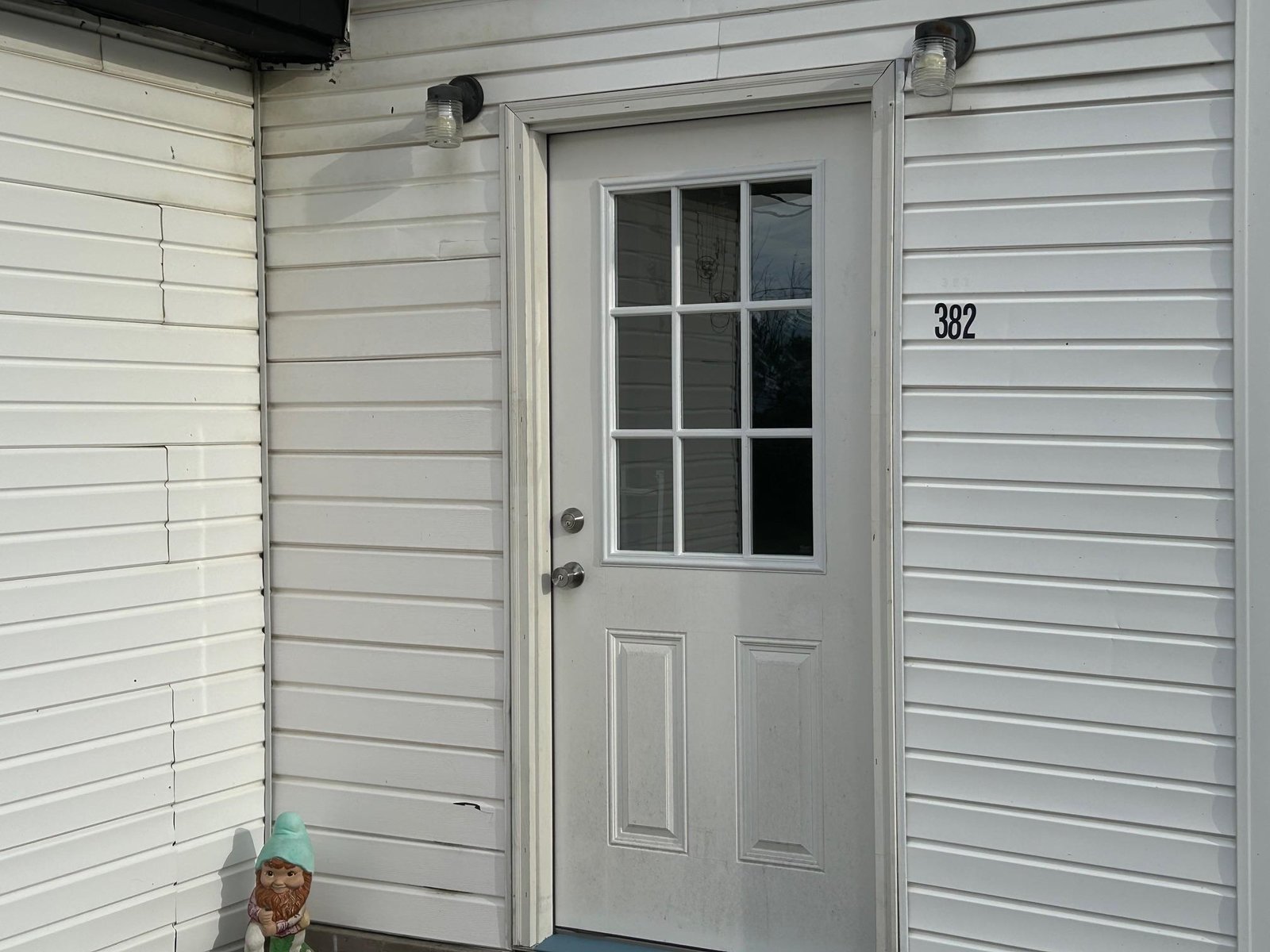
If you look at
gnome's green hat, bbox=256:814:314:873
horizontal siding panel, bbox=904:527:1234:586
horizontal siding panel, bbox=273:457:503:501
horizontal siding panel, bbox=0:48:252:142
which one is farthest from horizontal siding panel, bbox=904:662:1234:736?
horizontal siding panel, bbox=0:48:252:142

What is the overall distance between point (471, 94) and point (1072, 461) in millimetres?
1776

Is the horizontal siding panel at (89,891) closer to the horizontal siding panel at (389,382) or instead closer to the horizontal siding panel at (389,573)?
the horizontal siding panel at (389,573)

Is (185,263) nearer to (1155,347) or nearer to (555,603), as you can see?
(555,603)

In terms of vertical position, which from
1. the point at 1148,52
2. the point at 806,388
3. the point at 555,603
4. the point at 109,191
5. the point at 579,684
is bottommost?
the point at 579,684

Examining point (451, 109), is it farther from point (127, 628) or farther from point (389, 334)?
point (127, 628)

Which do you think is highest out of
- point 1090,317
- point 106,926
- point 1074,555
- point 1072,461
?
point 1090,317

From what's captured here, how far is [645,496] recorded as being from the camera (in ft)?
10.5

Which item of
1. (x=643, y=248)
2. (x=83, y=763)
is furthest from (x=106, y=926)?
(x=643, y=248)

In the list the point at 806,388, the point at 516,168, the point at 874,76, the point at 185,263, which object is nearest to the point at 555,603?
the point at 806,388

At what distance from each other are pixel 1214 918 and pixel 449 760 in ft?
6.18

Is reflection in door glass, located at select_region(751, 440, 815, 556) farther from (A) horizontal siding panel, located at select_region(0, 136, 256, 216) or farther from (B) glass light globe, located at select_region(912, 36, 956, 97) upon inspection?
(A) horizontal siding panel, located at select_region(0, 136, 256, 216)

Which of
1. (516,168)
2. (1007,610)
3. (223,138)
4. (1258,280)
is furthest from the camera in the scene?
(223,138)

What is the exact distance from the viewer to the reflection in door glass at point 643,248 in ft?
10.3

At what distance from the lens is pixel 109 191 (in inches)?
121
